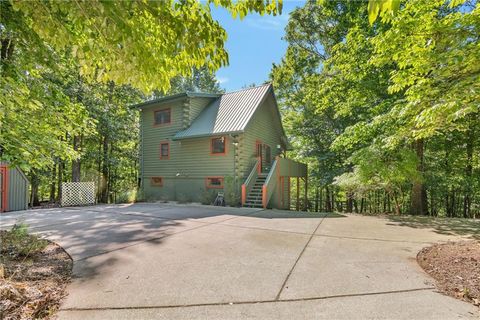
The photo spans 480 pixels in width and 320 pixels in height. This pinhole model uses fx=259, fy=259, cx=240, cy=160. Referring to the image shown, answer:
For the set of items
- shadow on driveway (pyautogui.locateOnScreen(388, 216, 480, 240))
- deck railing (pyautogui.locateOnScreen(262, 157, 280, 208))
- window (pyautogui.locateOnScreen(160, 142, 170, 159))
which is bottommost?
shadow on driveway (pyautogui.locateOnScreen(388, 216, 480, 240))

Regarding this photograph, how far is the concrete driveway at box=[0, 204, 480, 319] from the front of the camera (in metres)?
2.75

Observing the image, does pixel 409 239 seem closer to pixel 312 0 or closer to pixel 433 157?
pixel 433 157

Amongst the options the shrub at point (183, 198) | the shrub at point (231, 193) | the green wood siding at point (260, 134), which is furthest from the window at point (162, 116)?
the shrub at point (231, 193)

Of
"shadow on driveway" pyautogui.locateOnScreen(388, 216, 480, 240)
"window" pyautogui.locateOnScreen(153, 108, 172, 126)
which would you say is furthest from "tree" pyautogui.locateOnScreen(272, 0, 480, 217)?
"window" pyautogui.locateOnScreen(153, 108, 172, 126)

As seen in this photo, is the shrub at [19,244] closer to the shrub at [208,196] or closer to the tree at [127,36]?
the tree at [127,36]

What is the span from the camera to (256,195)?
13.0 meters

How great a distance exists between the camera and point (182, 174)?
49.6 feet

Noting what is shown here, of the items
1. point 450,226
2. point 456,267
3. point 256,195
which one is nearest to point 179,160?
point 256,195

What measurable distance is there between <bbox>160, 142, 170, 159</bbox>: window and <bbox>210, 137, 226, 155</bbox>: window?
10.8 feet

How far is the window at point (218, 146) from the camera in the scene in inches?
547

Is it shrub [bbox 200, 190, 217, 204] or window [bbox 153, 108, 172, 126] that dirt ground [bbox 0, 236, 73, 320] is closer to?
shrub [bbox 200, 190, 217, 204]

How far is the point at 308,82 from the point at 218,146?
7415 millimetres

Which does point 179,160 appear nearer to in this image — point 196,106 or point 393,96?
point 196,106

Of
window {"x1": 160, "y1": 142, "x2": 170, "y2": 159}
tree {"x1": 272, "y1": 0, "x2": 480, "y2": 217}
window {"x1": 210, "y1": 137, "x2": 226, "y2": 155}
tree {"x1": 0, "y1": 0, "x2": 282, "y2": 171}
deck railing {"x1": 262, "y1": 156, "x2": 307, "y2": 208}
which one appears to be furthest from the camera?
window {"x1": 160, "y1": 142, "x2": 170, "y2": 159}
